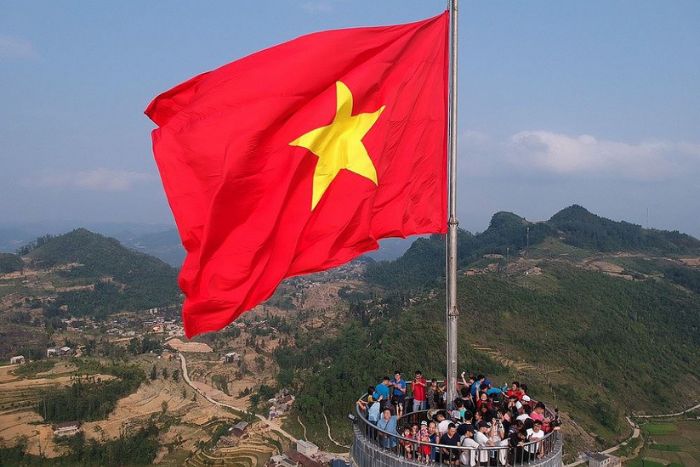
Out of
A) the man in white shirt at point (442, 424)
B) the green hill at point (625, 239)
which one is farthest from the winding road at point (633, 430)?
the green hill at point (625, 239)

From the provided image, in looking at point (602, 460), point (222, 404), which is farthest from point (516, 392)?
point (222, 404)

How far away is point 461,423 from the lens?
408 inches

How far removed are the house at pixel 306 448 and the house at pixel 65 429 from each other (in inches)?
1121

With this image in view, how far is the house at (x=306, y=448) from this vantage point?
58.1m

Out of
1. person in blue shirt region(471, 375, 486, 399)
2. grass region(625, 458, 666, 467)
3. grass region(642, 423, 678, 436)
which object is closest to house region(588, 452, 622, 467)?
grass region(625, 458, 666, 467)

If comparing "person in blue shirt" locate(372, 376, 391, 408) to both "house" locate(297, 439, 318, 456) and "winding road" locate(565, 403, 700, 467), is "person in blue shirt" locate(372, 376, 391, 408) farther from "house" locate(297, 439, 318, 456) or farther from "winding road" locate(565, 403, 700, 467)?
"winding road" locate(565, 403, 700, 467)

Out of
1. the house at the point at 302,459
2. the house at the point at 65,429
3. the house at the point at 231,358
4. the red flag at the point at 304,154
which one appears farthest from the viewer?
the house at the point at 231,358

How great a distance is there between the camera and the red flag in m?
9.83

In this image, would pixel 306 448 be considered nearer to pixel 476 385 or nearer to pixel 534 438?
pixel 476 385

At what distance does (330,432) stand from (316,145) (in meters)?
60.2

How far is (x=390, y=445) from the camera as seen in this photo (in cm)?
991

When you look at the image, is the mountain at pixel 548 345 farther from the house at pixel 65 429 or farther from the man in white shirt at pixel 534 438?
the man in white shirt at pixel 534 438

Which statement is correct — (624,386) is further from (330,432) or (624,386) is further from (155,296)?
(155,296)

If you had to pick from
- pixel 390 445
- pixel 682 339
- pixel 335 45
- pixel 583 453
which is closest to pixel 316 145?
pixel 335 45
